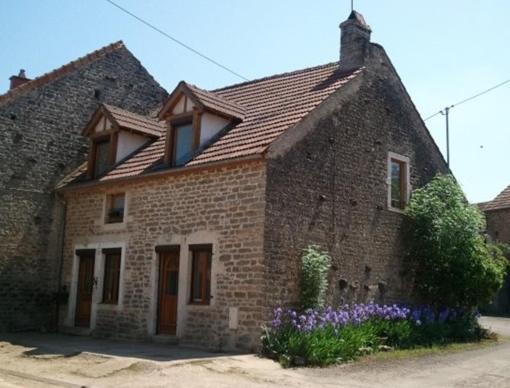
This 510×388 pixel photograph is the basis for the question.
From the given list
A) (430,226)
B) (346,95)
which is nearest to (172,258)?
(346,95)

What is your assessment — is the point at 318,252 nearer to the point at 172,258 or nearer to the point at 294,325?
the point at 294,325

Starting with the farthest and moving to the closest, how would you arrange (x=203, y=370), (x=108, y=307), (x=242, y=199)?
(x=108, y=307), (x=242, y=199), (x=203, y=370)

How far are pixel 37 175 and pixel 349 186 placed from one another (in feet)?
29.8

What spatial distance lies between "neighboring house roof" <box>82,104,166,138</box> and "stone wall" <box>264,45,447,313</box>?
18.9 ft

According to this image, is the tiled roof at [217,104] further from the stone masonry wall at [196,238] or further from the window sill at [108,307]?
the window sill at [108,307]

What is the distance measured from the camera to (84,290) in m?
16.9

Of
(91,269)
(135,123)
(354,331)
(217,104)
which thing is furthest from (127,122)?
(354,331)

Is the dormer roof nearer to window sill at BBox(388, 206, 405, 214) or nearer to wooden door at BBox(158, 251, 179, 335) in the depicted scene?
wooden door at BBox(158, 251, 179, 335)

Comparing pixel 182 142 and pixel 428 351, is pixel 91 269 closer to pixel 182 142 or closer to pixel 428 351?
pixel 182 142

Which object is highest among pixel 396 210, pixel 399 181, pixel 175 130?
pixel 175 130

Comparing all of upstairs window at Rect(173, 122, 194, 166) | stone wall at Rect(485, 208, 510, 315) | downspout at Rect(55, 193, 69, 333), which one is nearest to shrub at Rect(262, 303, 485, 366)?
upstairs window at Rect(173, 122, 194, 166)

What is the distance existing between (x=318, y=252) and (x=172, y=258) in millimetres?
3560

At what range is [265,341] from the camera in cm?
1198

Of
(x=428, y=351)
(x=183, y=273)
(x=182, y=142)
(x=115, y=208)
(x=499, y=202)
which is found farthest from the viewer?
(x=499, y=202)
